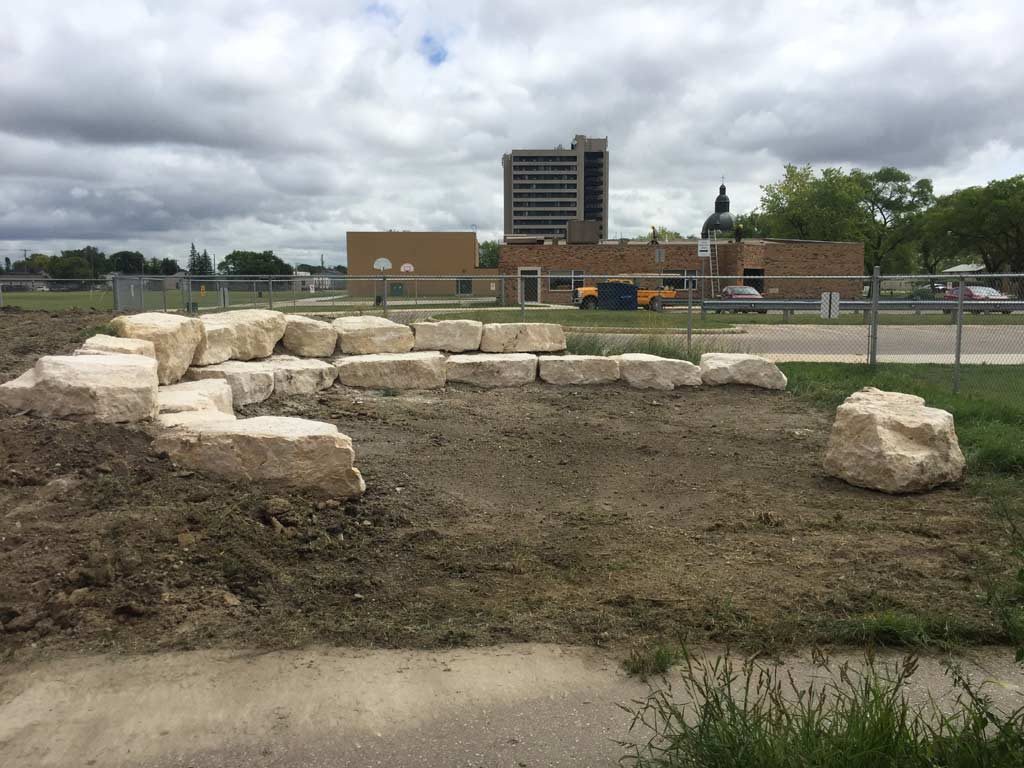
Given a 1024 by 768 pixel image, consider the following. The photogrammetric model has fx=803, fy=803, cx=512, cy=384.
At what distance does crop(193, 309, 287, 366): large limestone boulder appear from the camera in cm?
875

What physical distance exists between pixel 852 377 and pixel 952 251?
175 feet

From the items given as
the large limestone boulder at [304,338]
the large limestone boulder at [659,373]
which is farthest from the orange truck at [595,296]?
the large limestone boulder at [304,338]

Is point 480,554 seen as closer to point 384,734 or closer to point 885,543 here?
point 384,734

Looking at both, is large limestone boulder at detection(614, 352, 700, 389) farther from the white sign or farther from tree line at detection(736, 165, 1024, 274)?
tree line at detection(736, 165, 1024, 274)

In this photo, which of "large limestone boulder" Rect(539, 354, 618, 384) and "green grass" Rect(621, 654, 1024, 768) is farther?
"large limestone boulder" Rect(539, 354, 618, 384)

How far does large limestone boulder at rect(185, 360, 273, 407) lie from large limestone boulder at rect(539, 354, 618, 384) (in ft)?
12.6

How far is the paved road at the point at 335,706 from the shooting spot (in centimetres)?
279

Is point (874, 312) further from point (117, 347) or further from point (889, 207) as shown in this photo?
point (889, 207)

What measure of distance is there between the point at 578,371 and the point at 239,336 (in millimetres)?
4368

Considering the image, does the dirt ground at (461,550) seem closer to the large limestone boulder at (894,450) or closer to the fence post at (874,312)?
the large limestone boulder at (894,450)

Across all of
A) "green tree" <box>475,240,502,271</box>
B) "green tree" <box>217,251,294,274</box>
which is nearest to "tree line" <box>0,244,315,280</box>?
"green tree" <box>217,251,294,274</box>

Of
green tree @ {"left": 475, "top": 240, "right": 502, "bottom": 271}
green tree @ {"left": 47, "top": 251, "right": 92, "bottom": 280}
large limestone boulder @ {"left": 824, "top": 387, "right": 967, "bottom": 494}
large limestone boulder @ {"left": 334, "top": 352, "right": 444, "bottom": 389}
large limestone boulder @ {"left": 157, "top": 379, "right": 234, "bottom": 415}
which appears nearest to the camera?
large limestone boulder @ {"left": 824, "top": 387, "right": 967, "bottom": 494}

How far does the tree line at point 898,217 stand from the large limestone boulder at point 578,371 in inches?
1855

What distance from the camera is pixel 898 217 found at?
63125 millimetres
